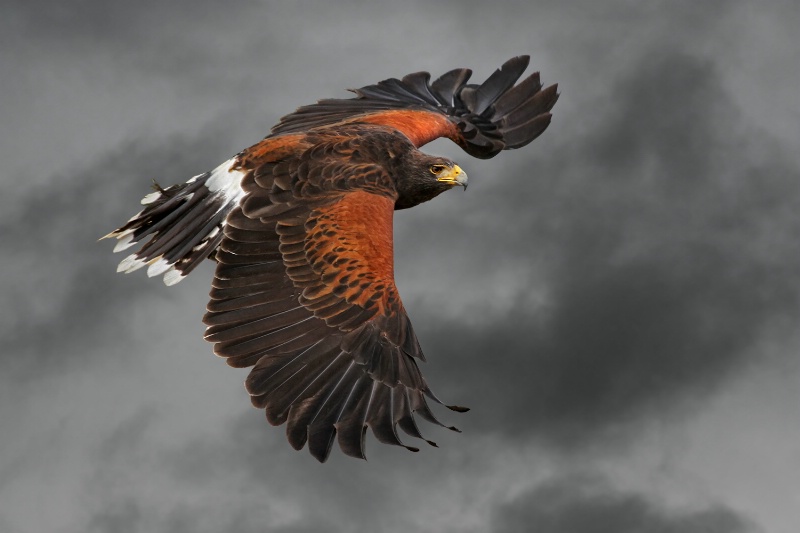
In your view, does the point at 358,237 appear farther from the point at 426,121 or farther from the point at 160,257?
the point at 426,121

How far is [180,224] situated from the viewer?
13477 mm

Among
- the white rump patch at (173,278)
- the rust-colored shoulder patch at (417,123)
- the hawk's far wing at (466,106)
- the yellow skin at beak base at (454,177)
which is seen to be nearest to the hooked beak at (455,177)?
the yellow skin at beak base at (454,177)

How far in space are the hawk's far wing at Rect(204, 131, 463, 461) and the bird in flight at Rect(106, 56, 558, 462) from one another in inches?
0.5

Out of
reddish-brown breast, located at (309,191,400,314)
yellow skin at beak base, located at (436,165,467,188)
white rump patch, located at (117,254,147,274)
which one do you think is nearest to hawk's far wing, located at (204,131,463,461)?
reddish-brown breast, located at (309,191,400,314)

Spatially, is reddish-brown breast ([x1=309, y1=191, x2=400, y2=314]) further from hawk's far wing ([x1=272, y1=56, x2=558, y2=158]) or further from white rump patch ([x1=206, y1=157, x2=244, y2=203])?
hawk's far wing ([x1=272, y1=56, x2=558, y2=158])

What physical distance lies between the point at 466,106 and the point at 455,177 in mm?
3500

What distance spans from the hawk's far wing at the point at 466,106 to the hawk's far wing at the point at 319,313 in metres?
3.39

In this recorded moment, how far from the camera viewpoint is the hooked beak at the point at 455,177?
1412 centimetres

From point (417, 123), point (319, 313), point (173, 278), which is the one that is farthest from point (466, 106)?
point (319, 313)

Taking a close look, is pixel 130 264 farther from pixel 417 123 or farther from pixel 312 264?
pixel 417 123

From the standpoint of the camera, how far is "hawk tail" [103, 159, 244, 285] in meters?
13.2

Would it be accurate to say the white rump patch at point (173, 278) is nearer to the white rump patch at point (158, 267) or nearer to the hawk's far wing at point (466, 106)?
the white rump patch at point (158, 267)

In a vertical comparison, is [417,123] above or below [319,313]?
above

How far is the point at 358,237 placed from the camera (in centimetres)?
1232
